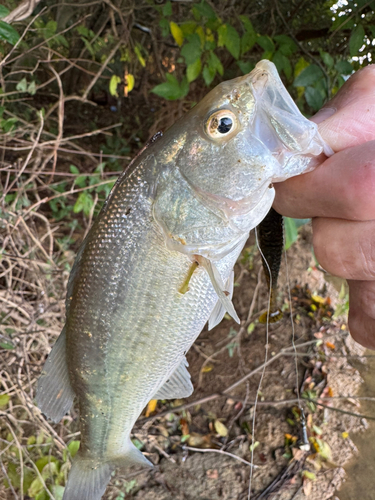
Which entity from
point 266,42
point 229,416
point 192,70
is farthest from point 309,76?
point 229,416

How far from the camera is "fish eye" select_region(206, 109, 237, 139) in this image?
1021 millimetres

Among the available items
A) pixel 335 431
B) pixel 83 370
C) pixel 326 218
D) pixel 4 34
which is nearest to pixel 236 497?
pixel 335 431

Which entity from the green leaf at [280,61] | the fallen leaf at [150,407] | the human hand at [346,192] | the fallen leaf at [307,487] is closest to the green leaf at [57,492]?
the fallen leaf at [150,407]

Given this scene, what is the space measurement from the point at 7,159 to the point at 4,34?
97.9 inches

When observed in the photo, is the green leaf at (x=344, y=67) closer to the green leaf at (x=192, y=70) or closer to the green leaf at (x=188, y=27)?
the green leaf at (x=192, y=70)

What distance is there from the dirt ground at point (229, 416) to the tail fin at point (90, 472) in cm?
67

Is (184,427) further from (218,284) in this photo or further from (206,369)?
(218,284)

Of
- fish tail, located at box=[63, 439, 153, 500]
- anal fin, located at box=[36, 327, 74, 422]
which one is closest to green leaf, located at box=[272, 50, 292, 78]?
anal fin, located at box=[36, 327, 74, 422]

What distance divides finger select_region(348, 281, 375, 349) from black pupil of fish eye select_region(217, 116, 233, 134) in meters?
0.61

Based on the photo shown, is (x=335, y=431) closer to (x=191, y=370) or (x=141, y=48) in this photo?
(x=191, y=370)

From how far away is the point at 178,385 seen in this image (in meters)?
1.46

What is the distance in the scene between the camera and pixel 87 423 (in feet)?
4.45

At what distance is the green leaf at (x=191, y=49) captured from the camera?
2.13 m

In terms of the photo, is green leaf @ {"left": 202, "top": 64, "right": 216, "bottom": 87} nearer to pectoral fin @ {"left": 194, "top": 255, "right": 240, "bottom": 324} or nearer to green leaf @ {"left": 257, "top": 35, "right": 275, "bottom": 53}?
green leaf @ {"left": 257, "top": 35, "right": 275, "bottom": 53}
